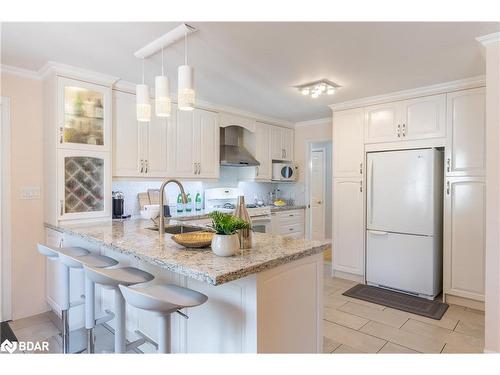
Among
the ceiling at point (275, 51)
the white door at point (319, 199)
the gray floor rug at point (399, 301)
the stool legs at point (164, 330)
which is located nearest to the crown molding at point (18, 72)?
the ceiling at point (275, 51)

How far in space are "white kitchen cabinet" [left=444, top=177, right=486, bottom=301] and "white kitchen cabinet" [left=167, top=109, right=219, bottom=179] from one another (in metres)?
2.75

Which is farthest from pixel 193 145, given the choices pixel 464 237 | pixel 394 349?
pixel 464 237

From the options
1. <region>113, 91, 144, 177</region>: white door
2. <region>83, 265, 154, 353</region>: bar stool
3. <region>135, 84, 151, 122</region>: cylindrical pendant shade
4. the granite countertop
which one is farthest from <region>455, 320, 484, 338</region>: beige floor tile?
<region>113, 91, 144, 177</region>: white door

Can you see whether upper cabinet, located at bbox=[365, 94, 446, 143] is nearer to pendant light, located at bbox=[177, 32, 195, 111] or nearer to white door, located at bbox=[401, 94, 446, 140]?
white door, located at bbox=[401, 94, 446, 140]

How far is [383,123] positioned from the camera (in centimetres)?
358

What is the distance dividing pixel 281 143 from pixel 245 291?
3.80 m

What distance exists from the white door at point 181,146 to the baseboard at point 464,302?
10.5 ft

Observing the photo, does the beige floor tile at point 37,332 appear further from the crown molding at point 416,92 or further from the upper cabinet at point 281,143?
the crown molding at point 416,92

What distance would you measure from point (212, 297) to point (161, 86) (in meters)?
1.31

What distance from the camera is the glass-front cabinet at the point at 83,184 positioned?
268 centimetres

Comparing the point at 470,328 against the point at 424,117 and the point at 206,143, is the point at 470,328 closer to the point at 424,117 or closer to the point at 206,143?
the point at 424,117

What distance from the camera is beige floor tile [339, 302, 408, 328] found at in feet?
9.03
